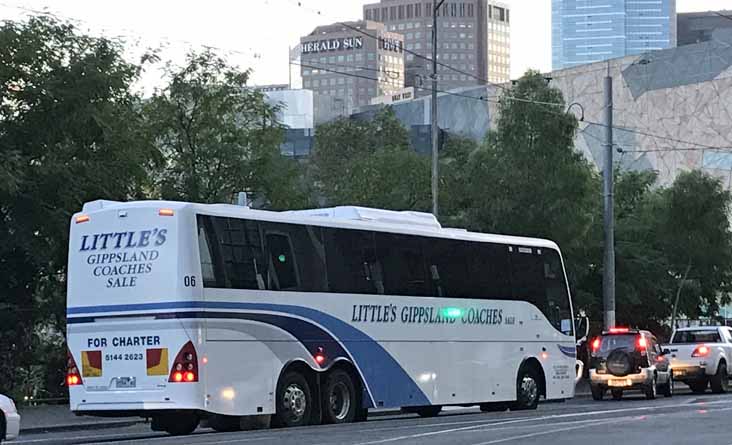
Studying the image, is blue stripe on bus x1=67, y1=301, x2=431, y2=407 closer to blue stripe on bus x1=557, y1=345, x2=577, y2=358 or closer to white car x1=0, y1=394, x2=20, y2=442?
white car x1=0, y1=394, x2=20, y2=442

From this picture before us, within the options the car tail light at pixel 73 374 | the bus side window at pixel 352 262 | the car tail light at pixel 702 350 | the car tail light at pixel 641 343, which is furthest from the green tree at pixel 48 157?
the car tail light at pixel 702 350

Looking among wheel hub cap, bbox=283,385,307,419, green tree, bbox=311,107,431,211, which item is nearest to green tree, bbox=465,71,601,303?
green tree, bbox=311,107,431,211

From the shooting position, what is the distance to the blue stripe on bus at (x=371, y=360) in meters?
22.5

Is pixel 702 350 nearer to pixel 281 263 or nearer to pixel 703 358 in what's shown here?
pixel 703 358

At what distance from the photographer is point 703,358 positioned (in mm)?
35562

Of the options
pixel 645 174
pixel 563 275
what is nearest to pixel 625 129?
pixel 645 174

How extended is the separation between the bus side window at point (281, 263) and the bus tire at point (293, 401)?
143cm

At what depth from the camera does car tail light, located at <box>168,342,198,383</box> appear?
2089 centimetres

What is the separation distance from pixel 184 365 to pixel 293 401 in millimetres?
2416

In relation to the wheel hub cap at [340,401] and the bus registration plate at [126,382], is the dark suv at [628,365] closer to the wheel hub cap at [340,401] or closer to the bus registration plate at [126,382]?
the wheel hub cap at [340,401]

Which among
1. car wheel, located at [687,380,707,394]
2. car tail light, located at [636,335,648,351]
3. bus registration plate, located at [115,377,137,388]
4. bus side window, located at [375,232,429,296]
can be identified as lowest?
car wheel, located at [687,380,707,394]

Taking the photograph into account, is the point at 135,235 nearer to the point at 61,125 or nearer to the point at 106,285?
the point at 106,285

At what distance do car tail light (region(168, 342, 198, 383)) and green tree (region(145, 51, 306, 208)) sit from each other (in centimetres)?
1711

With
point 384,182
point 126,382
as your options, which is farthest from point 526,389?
point 384,182
